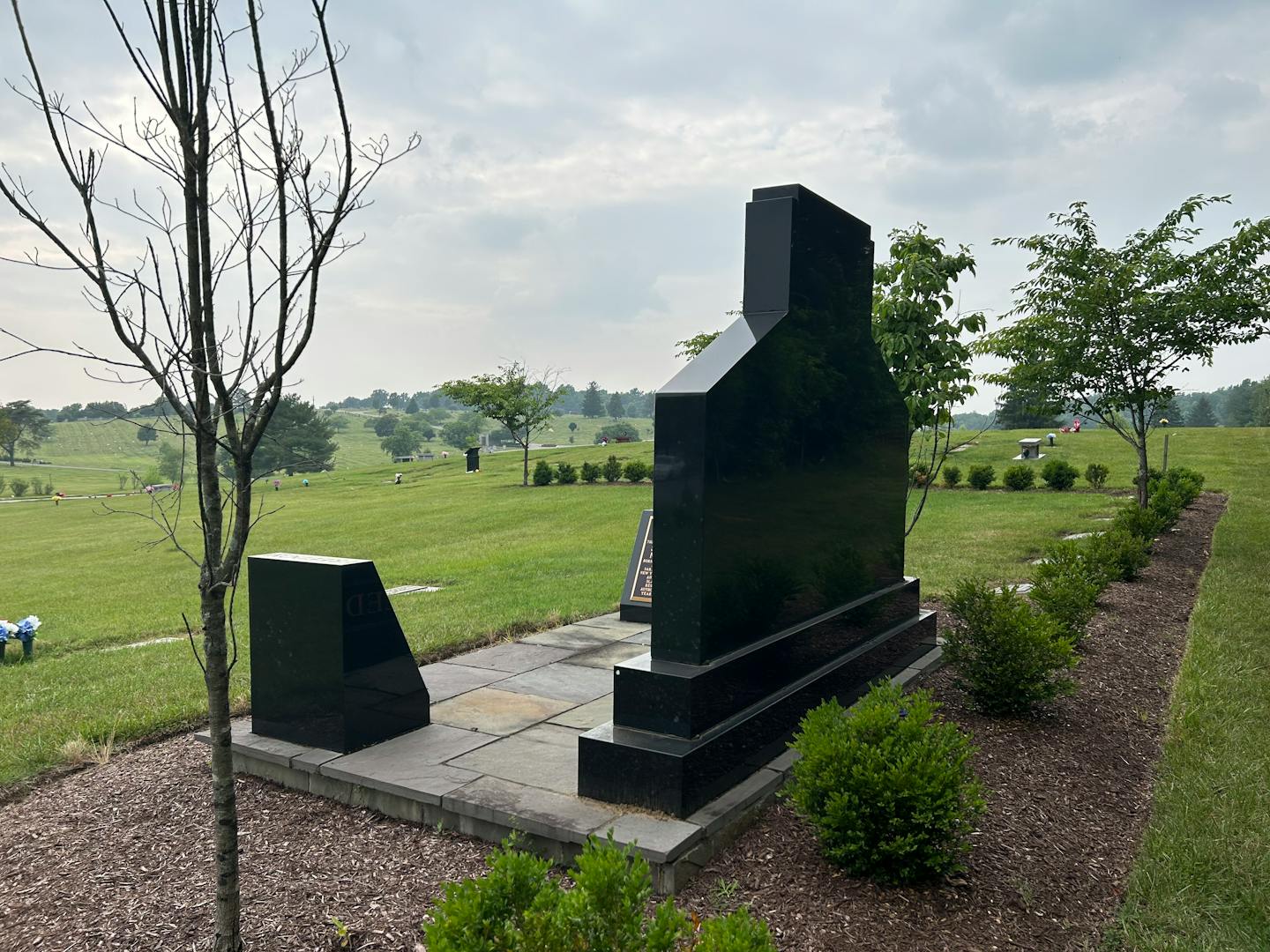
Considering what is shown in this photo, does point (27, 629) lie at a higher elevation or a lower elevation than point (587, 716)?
lower

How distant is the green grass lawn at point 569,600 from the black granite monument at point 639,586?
2.33ft

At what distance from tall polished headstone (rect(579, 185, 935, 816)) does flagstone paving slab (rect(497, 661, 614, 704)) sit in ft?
5.41

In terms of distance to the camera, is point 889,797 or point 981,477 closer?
point 889,797

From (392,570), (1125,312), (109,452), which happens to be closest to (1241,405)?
(1125,312)

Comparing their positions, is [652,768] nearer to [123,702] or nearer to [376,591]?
[376,591]

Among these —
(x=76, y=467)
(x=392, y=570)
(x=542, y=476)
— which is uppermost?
(x=542, y=476)

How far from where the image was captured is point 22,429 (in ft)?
240

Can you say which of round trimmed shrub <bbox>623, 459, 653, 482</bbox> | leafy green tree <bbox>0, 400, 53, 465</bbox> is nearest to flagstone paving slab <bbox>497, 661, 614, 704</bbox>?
round trimmed shrub <bbox>623, 459, 653, 482</bbox>

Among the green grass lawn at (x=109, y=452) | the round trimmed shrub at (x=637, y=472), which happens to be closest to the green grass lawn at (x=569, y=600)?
the round trimmed shrub at (x=637, y=472)

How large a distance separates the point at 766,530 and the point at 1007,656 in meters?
2.02

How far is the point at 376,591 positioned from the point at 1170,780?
4.51 metres

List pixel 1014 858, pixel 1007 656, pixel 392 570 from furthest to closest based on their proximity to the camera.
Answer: pixel 392 570, pixel 1007 656, pixel 1014 858

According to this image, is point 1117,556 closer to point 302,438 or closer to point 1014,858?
point 1014,858

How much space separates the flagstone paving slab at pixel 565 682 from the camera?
6.07 meters
